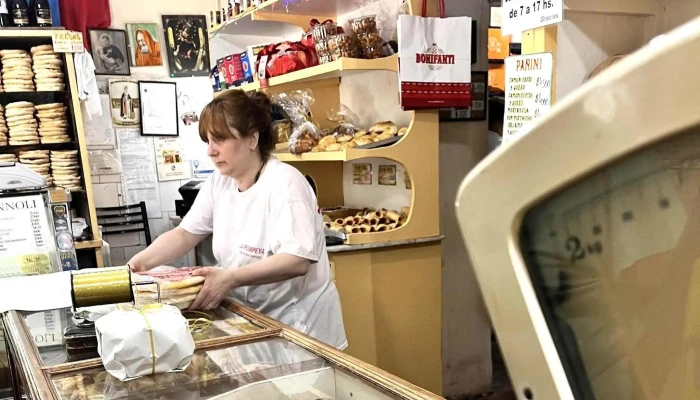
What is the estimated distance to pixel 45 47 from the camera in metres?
3.97

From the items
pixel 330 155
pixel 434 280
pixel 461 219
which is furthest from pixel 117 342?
pixel 434 280

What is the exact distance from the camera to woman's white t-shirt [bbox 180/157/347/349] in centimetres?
192

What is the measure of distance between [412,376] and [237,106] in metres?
1.73

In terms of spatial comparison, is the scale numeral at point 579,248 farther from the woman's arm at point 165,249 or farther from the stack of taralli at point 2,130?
the stack of taralli at point 2,130

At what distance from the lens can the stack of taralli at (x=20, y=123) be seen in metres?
3.96

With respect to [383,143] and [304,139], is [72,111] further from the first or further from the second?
[383,143]

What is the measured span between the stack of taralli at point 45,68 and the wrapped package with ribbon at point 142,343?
3.25 metres

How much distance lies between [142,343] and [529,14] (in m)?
1.45

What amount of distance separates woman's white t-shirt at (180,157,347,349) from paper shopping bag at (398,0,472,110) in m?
0.87

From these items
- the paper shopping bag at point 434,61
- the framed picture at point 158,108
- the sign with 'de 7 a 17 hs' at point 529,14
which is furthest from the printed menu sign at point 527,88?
the framed picture at point 158,108

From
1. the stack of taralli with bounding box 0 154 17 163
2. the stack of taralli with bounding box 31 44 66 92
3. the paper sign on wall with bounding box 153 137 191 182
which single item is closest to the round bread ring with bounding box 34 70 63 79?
the stack of taralli with bounding box 31 44 66 92

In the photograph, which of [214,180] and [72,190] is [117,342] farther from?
[72,190]

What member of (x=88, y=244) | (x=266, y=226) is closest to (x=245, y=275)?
(x=266, y=226)

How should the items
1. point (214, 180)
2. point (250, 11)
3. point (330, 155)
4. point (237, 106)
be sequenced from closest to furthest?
point (237, 106)
point (214, 180)
point (330, 155)
point (250, 11)
